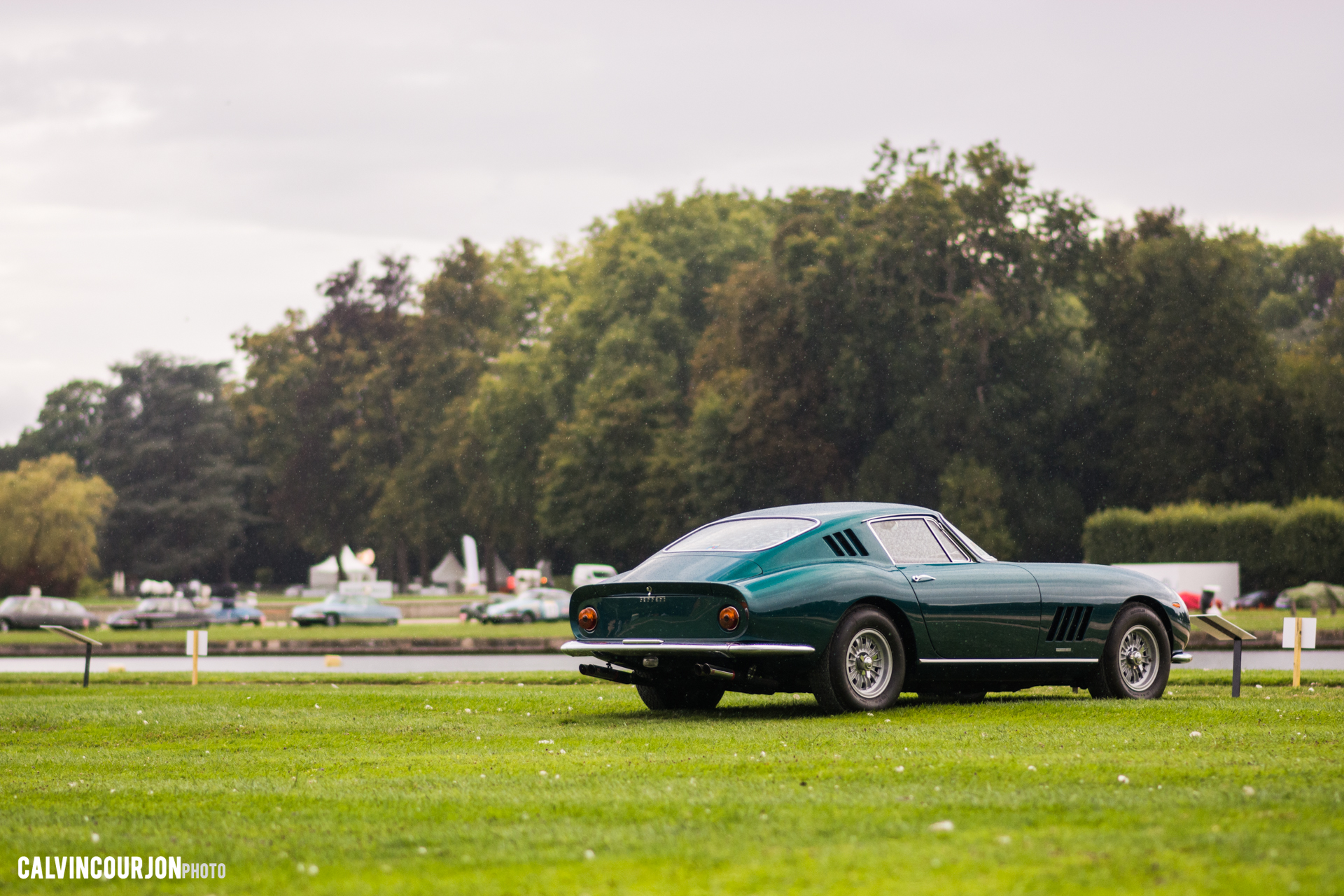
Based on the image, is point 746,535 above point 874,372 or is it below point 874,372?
below

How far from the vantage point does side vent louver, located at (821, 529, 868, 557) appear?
11.1 metres

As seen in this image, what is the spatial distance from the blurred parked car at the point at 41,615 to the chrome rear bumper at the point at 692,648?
4231 centimetres

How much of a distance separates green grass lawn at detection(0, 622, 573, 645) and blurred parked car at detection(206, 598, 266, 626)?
520 cm

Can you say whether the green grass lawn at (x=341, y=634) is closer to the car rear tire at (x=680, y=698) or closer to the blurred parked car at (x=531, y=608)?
the blurred parked car at (x=531, y=608)

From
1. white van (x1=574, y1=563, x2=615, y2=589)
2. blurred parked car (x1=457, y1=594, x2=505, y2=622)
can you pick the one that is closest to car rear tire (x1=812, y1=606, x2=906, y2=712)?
blurred parked car (x1=457, y1=594, x2=505, y2=622)

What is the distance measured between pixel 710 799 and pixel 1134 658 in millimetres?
6511

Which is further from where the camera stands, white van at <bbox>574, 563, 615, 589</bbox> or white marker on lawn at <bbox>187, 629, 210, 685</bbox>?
white van at <bbox>574, 563, 615, 589</bbox>

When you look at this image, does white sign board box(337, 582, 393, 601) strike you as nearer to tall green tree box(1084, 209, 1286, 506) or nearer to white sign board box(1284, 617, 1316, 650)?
tall green tree box(1084, 209, 1286, 506)

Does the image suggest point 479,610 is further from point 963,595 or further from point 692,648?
point 692,648

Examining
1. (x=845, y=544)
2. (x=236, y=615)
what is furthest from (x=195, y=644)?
(x=236, y=615)

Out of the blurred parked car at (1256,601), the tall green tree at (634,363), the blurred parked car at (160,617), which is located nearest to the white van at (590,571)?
the tall green tree at (634,363)

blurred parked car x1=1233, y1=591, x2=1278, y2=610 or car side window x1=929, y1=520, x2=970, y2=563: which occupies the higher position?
car side window x1=929, y1=520, x2=970, y2=563

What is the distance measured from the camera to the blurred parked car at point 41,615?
49531 mm

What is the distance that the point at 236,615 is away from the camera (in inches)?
2114
